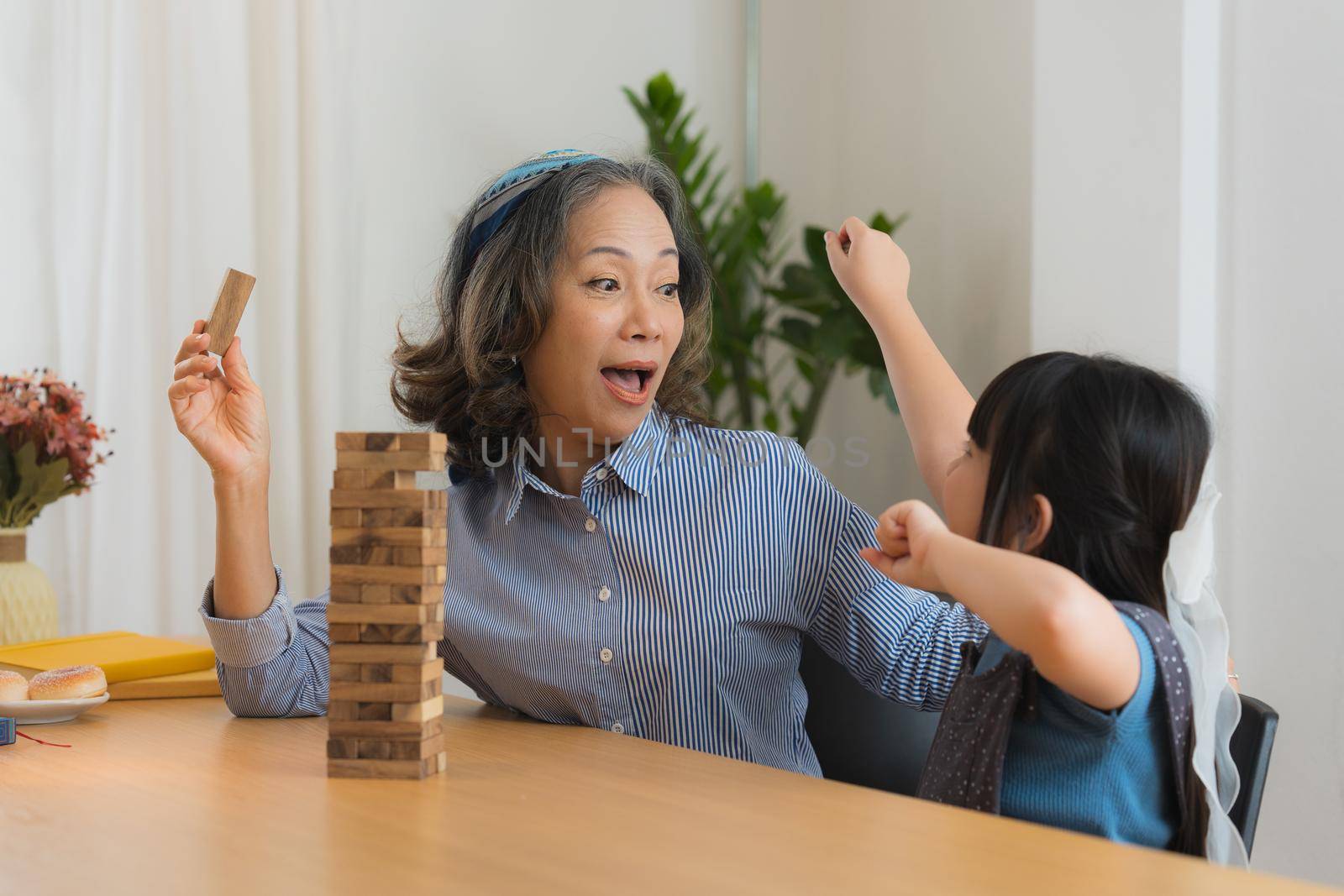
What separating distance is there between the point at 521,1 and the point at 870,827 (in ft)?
9.63

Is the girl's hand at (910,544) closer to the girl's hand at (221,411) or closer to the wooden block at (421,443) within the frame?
the wooden block at (421,443)

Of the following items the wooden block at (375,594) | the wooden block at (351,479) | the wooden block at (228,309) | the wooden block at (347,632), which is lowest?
the wooden block at (347,632)

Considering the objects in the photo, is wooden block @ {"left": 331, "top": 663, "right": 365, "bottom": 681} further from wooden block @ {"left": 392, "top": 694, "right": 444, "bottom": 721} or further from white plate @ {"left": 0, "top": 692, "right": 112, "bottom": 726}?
white plate @ {"left": 0, "top": 692, "right": 112, "bottom": 726}

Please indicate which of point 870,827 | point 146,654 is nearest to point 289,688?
point 146,654

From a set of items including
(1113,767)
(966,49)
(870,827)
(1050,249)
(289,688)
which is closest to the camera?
(870,827)

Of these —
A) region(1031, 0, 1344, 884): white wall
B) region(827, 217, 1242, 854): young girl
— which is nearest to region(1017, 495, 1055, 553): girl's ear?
region(827, 217, 1242, 854): young girl

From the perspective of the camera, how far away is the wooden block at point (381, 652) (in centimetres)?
98

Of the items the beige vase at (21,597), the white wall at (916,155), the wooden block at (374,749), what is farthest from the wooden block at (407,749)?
the white wall at (916,155)

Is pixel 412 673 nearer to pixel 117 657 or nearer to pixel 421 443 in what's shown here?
pixel 421 443

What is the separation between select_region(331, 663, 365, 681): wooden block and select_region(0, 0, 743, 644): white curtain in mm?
1850

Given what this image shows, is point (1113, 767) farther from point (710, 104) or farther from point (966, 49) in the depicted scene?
point (710, 104)

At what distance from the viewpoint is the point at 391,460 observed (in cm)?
100

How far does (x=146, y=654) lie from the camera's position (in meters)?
1.55

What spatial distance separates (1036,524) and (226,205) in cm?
228
